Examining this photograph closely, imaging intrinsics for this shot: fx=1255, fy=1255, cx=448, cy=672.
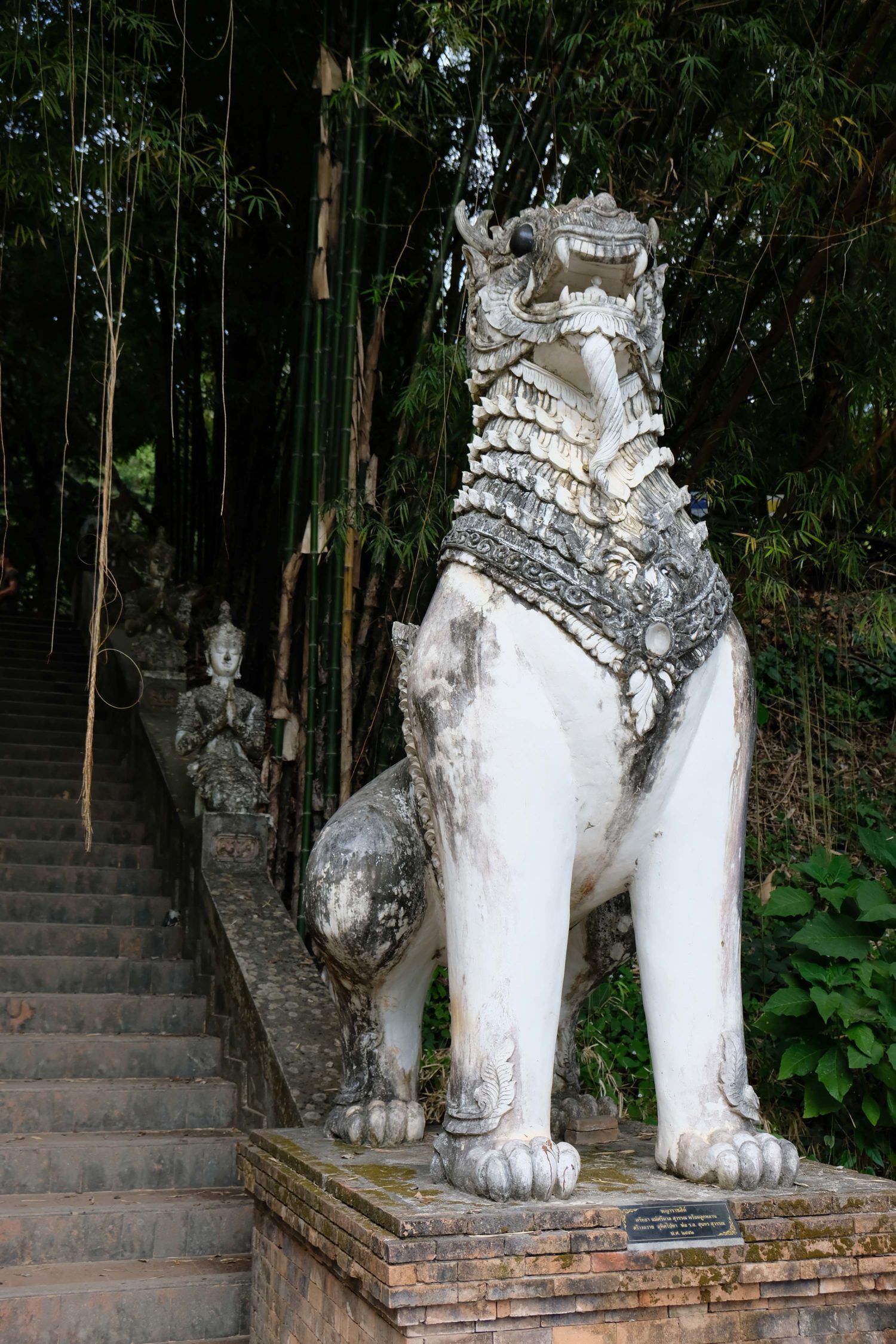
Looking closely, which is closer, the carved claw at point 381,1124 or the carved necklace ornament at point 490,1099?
the carved necklace ornament at point 490,1099

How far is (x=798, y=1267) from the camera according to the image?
7.41 feet

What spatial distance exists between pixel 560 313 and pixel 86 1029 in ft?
10.7

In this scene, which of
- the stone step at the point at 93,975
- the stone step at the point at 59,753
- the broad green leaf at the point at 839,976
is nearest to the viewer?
the broad green leaf at the point at 839,976

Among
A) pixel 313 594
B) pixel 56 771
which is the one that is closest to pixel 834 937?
pixel 313 594

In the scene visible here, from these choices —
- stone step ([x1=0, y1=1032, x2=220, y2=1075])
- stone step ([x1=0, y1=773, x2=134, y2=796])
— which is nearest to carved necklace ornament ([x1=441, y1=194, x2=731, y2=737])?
stone step ([x1=0, y1=1032, x2=220, y2=1075])

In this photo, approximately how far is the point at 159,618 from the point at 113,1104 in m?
4.53

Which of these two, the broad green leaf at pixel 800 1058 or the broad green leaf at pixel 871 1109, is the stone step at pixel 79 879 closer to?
the broad green leaf at pixel 800 1058

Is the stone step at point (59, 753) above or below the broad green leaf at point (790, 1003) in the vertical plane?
above

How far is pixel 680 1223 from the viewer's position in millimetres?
2188

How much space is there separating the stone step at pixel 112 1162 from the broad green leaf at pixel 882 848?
240cm

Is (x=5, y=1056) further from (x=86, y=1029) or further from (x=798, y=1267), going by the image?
(x=798, y=1267)

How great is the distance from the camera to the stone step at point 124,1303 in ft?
10.3

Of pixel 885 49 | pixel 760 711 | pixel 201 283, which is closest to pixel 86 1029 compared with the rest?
pixel 760 711

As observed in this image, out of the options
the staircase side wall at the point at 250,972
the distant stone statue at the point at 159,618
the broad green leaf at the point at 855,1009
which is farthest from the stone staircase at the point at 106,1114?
the broad green leaf at the point at 855,1009
